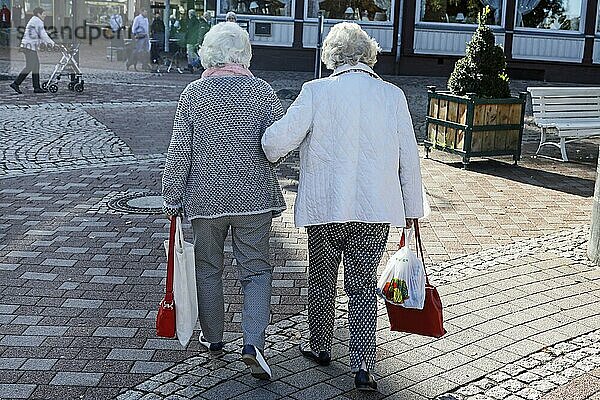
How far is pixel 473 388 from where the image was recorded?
462cm

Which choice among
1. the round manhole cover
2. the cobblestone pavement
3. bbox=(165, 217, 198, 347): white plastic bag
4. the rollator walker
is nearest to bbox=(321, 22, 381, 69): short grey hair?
bbox=(165, 217, 198, 347): white plastic bag

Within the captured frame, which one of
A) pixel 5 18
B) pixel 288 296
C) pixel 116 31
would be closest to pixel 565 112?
pixel 288 296

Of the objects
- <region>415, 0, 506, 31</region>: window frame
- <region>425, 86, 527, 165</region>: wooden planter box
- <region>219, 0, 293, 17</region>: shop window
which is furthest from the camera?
<region>219, 0, 293, 17</region>: shop window

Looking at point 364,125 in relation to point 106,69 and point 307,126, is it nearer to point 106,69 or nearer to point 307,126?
point 307,126

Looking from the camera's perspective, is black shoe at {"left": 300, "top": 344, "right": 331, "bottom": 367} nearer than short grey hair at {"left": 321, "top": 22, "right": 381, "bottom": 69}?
No

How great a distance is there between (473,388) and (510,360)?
0.47 m

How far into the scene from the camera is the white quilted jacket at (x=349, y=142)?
4.46 m

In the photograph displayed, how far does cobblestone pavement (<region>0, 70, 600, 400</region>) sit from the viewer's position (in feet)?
15.4

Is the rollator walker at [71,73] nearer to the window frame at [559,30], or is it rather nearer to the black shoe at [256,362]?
the window frame at [559,30]

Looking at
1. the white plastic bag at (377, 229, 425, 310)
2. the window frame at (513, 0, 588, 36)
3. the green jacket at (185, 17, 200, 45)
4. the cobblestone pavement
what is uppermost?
the window frame at (513, 0, 588, 36)

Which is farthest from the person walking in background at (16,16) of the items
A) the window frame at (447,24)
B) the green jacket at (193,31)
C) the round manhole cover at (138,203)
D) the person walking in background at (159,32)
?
the round manhole cover at (138,203)

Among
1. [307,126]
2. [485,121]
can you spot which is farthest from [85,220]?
[485,121]

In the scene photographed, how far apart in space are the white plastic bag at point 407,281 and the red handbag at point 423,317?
0.06 meters

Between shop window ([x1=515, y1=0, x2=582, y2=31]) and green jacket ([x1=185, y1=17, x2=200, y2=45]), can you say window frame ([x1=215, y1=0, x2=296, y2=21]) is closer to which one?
green jacket ([x1=185, y1=17, x2=200, y2=45])
